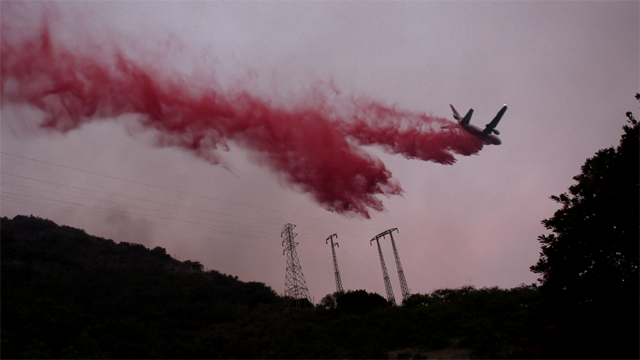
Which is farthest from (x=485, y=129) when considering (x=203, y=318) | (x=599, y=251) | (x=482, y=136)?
(x=203, y=318)

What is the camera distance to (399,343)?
25.8 m

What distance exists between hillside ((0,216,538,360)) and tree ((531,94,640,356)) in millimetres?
1841

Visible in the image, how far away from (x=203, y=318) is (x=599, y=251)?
3985 centimetres

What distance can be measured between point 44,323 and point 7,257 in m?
37.8

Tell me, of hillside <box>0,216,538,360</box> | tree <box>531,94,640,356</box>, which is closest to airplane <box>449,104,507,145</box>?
hillside <box>0,216,538,360</box>

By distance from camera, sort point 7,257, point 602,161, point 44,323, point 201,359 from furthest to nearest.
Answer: point 7,257
point 201,359
point 44,323
point 602,161

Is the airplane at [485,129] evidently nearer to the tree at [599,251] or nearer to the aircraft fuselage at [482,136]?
the aircraft fuselage at [482,136]

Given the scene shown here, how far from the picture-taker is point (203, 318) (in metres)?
42.9

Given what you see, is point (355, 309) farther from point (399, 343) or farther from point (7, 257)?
point (7, 257)

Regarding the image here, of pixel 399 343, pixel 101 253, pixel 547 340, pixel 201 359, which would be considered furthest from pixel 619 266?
pixel 101 253

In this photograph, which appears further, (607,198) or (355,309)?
(355,309)

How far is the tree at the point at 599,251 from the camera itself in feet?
38.3

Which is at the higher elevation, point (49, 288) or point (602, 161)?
point (49, 288)

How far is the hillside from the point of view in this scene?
2288 centimetres
